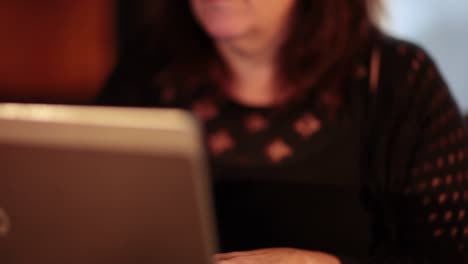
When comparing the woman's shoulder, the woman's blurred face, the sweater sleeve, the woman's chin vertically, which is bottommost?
the sweater sleeve

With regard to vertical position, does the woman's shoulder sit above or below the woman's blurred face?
below

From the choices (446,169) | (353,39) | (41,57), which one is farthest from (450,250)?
(41,57)

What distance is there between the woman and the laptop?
0.44 metres

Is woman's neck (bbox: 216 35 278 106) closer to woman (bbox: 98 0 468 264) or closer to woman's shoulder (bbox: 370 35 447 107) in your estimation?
woman (bbox: 98 0 468 264)

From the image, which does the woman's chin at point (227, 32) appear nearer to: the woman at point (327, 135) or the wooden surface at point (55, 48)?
the woman at point (327, 135)

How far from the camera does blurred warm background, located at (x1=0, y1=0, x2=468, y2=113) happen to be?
1309 mm

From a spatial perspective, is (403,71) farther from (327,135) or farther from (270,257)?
(270,257)

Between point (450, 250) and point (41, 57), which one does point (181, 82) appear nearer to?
point (450, 250)

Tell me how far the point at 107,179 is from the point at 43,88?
48.8 inches

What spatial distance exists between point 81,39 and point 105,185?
46.9 inches

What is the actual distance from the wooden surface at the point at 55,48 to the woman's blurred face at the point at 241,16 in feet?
2.09

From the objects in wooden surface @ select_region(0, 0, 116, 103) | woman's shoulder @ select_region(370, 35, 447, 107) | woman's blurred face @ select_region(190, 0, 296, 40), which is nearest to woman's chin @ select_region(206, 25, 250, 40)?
woman's blurred face @ select_region(190, 0, 296, 40)

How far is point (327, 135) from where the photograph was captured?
85 centimetres

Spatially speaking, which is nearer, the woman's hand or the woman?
the woman's hand
